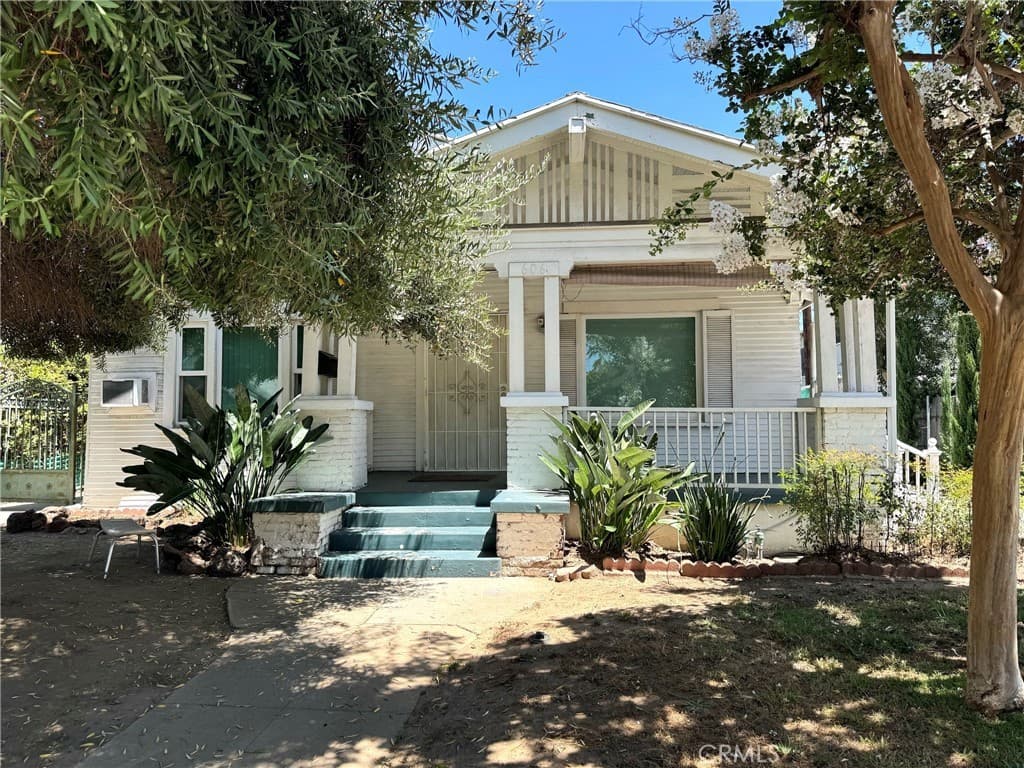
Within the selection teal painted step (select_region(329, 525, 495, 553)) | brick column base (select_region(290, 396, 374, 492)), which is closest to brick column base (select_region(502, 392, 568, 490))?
teal painted step (select_region(329, 525, 495, 553))

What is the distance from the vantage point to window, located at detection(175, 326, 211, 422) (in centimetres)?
891

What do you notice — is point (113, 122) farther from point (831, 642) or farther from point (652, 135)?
point (652, 135)

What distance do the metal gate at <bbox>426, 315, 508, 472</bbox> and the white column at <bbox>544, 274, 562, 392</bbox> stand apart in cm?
231

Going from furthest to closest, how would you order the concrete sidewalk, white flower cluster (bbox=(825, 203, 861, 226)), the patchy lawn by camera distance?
1. white flower cluster (bbox=(825, 203, 861, 226))
2. the concrete sidewalk
3. the patchy lawn

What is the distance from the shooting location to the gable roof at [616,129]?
7.02 meters

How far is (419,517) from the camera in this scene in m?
6.93

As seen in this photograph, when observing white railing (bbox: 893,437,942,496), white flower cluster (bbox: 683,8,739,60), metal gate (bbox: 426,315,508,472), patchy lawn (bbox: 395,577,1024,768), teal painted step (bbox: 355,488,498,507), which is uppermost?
white flower cluster (bbox: 683,8,739,60)

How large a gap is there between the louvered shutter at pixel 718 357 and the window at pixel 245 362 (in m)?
6.08

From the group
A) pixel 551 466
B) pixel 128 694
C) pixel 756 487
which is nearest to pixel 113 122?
pixel 128 694

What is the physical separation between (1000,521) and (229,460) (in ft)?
21.1

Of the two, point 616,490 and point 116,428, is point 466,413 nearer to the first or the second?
point 616,490

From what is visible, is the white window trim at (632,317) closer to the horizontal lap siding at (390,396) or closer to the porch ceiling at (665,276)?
the porch ceiling at (665,276)

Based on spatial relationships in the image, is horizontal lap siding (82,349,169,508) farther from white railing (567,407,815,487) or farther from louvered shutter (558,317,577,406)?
white railing (567,407,815,487)

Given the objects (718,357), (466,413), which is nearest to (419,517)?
→ (466,413)
